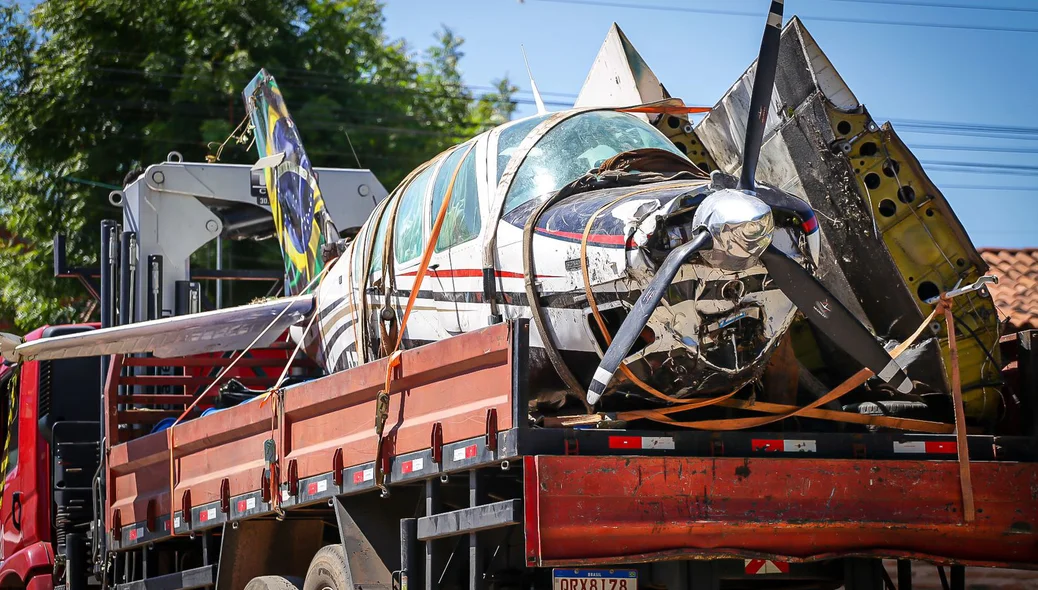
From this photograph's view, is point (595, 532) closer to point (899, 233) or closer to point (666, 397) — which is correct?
point (666, 397)

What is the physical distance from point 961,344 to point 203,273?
23.7 ft

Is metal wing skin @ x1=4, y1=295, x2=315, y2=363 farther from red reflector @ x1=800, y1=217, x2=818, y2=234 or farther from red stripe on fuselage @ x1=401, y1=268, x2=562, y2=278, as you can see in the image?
red reflector @ x1=800, y1=217, x2=818, y2=234

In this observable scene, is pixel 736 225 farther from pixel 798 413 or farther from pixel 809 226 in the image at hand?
pixel 798 413

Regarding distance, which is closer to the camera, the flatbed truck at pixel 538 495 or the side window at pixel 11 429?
the flatbed truck at pixel 538 495

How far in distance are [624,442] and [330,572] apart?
2005 mm

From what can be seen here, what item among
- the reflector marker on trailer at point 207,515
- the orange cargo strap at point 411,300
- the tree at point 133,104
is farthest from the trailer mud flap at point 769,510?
the tree at point 133,104

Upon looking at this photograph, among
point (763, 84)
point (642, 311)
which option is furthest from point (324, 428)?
point (763, 84)

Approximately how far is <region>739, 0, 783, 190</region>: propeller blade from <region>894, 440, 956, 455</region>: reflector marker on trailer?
1676 mm

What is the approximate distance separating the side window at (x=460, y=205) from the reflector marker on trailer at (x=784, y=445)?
1.92 metres

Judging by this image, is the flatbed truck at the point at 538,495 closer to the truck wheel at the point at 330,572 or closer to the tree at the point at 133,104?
the truck wheel at the point at 330,572

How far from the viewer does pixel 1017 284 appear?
13617 millimetres

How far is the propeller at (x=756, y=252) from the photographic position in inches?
221

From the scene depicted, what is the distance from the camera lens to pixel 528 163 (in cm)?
714

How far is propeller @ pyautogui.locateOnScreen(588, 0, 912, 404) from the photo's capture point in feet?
18.5
